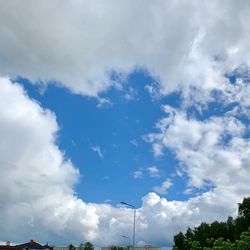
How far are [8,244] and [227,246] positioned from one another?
→ 14710 centimetres

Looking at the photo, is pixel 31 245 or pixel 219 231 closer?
pixel 219 231

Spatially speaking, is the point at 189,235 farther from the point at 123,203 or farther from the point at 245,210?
the point at 123,203

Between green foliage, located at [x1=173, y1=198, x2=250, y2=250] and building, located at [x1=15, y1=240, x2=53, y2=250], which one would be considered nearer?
green foliage, located at [x1=173, y1=198, x2=250, y2=250]

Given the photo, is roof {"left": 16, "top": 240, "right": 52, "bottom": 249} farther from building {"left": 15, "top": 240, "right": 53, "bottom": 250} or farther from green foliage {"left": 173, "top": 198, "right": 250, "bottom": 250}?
green foliage {"left": 173, "top": 198, "right": 250, "bottom": 250}

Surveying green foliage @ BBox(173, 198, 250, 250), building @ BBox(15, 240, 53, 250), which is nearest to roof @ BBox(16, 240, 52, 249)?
building @ BBox(15, 240, 53, 250)

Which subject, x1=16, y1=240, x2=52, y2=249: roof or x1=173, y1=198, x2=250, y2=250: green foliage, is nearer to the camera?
x1=173, y1=198, x2=250, y2=250: green foliage

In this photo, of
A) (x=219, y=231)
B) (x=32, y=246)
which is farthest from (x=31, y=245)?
(x=219, y=231)

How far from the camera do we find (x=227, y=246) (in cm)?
4178

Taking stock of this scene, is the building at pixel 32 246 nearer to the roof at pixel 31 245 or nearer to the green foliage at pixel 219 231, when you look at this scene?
the roof at pixel 31 245

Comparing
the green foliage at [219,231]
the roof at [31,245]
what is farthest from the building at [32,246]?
the green foliage at [219,231]

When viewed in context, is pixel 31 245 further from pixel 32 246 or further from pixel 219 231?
pixel 219 231

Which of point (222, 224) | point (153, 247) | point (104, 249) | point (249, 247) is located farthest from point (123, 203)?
point (104, 249)

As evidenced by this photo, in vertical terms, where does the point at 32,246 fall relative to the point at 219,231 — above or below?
above

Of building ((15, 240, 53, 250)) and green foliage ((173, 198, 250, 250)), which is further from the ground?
building ((15, 240, 53, 250))
